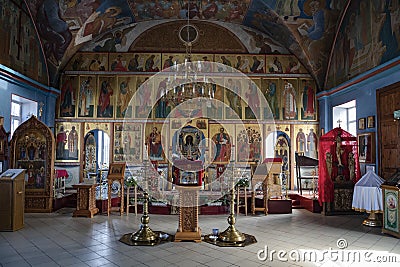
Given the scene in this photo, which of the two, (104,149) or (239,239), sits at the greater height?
(104,149)

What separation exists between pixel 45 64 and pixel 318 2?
10121mm

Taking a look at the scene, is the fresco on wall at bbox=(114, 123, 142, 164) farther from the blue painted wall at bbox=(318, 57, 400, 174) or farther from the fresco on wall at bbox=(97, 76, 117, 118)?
the blue painted wall at bbox=(318, 57, 400, 174)

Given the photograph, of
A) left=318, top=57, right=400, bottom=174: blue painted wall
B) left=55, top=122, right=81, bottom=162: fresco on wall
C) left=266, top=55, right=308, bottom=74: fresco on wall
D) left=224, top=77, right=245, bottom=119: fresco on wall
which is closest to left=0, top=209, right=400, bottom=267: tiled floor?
left=318, top=57, right=400, bottom=174: blue painted wall

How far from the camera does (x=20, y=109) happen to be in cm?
1154

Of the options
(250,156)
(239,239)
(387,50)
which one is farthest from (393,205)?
(250,156)

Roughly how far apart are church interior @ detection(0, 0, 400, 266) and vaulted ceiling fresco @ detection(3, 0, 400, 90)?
0.06 m

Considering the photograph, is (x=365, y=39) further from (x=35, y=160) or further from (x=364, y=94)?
(x=35, y=160)

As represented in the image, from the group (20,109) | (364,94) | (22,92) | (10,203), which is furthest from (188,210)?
→ (20,109)

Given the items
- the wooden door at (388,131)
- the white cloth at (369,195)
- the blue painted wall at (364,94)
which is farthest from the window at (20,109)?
the wooden door at (388,131)

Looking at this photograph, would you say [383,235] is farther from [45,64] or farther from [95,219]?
[45,64]

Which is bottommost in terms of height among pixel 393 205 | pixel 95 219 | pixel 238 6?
pixel 95 219

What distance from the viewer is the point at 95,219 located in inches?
334

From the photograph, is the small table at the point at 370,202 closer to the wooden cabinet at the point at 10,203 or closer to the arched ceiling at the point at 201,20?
the arched ceiling at the point at 201,20

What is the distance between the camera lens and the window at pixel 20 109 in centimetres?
1098
